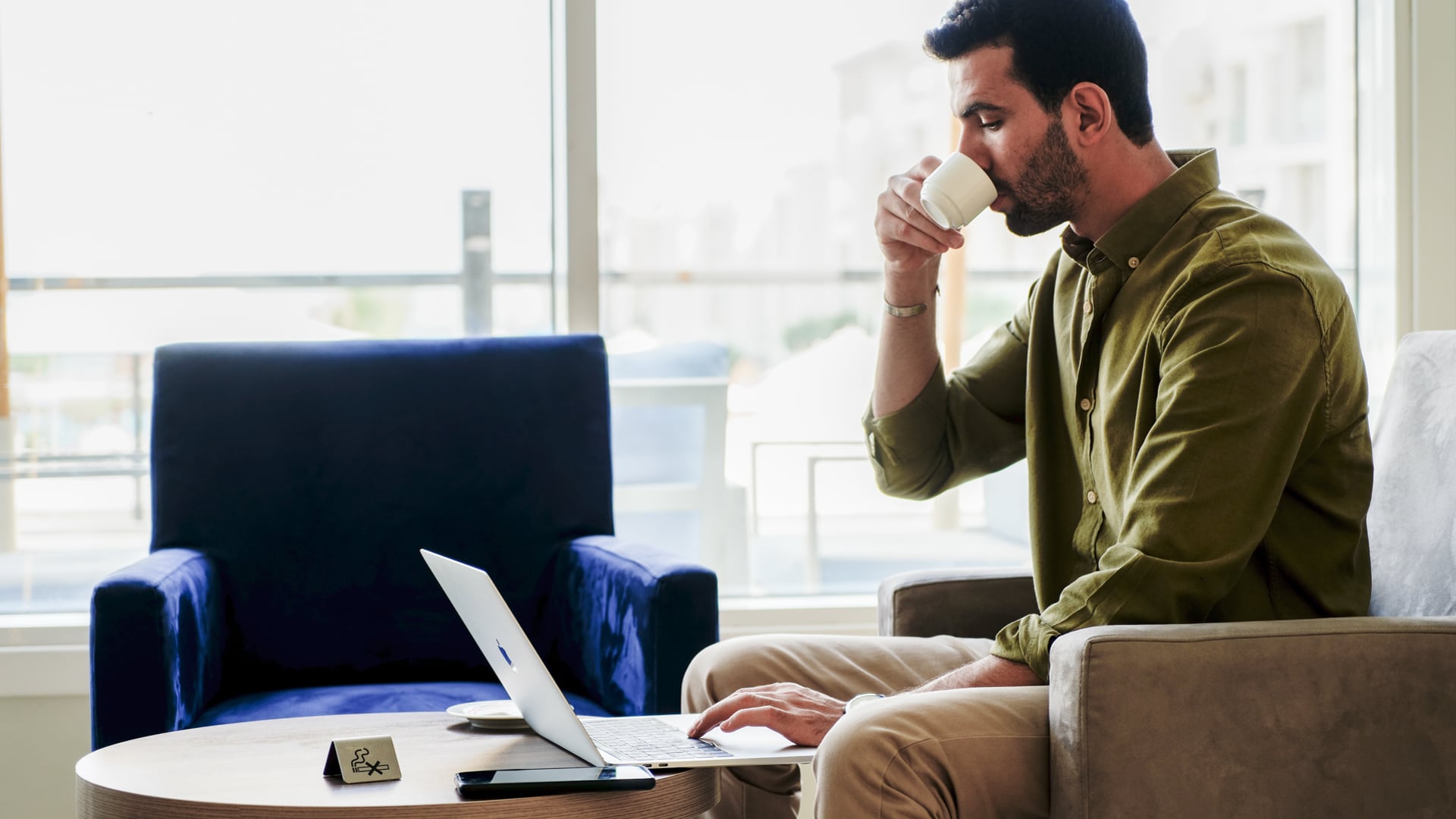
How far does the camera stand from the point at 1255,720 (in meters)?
1.13

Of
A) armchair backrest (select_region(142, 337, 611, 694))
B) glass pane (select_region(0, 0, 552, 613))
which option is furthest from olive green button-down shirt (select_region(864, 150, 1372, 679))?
glass pane (select_region(0, 0, 552, 613))

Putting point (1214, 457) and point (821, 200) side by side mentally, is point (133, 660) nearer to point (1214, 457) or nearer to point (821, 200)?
point (1214, 457)

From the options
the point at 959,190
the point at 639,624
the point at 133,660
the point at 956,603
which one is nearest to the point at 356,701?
the point at 133,660

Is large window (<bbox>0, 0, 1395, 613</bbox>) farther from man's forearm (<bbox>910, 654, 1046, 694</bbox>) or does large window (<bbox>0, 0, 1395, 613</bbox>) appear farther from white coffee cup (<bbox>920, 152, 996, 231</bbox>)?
man's forearm (<bbox>910, 654, 1046, 694</bbox>)

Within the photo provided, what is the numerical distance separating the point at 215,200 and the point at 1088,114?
1.82 metres

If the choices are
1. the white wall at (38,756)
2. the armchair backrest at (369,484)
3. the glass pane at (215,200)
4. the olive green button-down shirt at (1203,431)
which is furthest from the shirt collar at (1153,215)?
the white wall at (38,756)

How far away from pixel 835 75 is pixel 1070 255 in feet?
4.29

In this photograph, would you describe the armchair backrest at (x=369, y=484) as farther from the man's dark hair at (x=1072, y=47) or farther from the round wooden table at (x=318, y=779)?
the man's dark hair at (x=1072, y=47)

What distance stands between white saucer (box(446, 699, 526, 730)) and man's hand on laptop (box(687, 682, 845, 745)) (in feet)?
0.76

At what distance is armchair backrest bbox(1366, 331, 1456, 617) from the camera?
148 cm

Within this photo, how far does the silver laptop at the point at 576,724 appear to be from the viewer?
3.83 feet

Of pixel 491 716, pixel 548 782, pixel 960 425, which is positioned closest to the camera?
pixel 548 782

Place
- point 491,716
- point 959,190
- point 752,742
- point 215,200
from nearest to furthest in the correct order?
point 752,742, point 491,716, point 959,190, point 215,200

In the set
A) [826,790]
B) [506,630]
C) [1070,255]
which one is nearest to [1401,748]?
[826,790]
